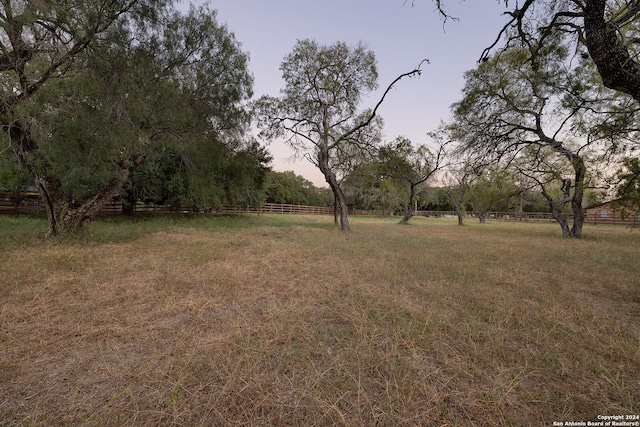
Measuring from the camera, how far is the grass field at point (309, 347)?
176cm

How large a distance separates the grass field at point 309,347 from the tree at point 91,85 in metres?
3.79

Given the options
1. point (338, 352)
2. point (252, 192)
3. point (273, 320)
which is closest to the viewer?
point (338, 352)

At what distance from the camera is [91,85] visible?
7.07 metres

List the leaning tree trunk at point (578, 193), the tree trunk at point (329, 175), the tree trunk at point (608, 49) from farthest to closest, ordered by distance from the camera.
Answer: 1. the tree trunk at point (329, 175)
2. the leaning tree trunk at point (578, 193)
3. the tree trunk at point (608, 49)

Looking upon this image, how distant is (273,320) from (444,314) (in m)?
2.13

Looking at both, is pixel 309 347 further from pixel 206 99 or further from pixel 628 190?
pixel 628 190

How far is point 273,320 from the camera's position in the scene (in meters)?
3.16

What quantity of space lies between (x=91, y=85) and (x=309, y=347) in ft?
29.0

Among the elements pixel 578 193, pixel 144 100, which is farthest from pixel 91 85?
pixel 578 193

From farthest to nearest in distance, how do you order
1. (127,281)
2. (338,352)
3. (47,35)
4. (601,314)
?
(47,35), (127,281), (601,314), (338,352)

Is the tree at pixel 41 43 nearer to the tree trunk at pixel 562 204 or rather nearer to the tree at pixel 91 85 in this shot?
the tree at pixel 91 85

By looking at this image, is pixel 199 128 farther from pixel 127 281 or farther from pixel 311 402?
pixel 311 402

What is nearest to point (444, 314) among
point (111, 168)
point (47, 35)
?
point (47, 35)

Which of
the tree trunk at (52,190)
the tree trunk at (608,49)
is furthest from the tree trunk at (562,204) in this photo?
the tree trunk at (52,190)
